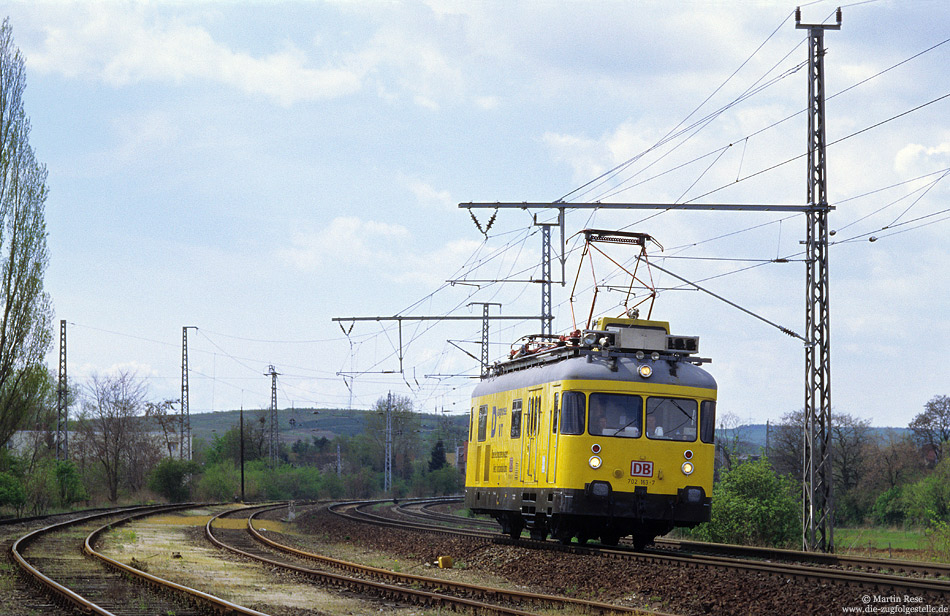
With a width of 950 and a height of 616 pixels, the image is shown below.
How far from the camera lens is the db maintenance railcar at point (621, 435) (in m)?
18.0

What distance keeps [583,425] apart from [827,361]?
21.8 feet

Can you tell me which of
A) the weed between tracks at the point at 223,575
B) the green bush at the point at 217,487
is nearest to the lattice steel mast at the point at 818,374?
the weed between tracks at the point at 223,575

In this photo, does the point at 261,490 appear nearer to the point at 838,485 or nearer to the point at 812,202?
the point at 838,485

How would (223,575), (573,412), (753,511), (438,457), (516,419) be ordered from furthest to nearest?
(438,457)
(753,511)
(516,419)
(573,412)
(223,575)

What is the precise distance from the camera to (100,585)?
15438 mm

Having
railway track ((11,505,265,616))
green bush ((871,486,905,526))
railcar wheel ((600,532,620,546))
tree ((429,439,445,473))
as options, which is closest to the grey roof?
railcar wheel ((600,532,620,546))

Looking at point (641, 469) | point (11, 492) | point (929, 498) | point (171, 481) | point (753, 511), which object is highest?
point (641, 469)

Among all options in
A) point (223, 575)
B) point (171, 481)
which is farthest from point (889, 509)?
point (223, 575)

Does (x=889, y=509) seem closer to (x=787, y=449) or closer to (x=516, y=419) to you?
(x=787, y=449)

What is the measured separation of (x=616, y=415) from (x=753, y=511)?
503 inches

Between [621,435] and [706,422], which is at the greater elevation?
[706,422]

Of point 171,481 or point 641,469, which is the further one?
point 171,481

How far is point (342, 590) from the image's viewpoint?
15.7 m

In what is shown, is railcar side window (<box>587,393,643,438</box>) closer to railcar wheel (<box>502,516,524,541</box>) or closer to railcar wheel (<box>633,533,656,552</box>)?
railcar wheel (<box>633,533,656,552</box>)
